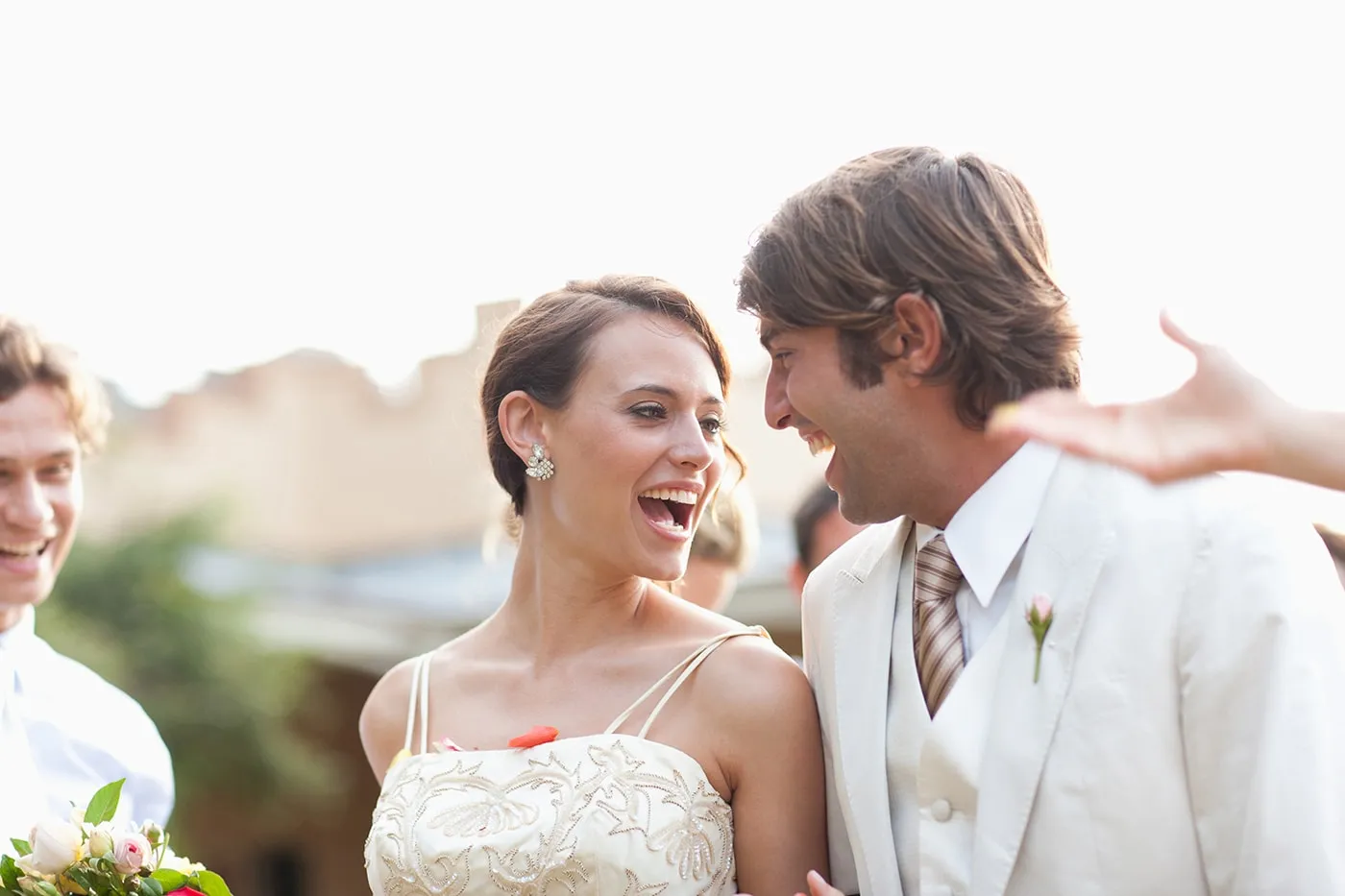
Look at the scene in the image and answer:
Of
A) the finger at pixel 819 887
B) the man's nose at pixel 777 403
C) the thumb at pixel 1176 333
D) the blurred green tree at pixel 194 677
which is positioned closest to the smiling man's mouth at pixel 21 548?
the man's nose at pixel 777 403

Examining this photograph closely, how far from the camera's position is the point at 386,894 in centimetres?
374

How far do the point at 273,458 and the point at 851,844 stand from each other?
20.3 metres

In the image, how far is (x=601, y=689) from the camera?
3902 mm

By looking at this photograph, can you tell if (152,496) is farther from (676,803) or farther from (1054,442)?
(1054,442)

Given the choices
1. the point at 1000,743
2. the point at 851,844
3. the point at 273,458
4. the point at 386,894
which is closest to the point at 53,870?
the point at 386,894

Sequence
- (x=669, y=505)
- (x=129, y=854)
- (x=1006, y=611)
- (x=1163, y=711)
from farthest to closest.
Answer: (x=669, y=505) < (x=129, y=854) < (x=1006, y=611) < (x=1163, y=711)

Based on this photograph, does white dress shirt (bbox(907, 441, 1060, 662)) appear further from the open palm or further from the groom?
the open palm

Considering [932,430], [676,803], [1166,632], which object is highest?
[932,430]

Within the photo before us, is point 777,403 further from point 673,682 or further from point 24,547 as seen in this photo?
point 24,547

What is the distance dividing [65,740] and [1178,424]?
366 centimetres

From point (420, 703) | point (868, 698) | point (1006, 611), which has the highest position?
point (1006, 611)

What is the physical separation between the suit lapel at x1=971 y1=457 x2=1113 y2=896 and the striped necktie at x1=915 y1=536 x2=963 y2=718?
0.15 meters

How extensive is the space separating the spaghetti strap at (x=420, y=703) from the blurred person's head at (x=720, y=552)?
4.90ft

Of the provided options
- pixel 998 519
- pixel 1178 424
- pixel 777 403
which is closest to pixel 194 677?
pixel 777 403
